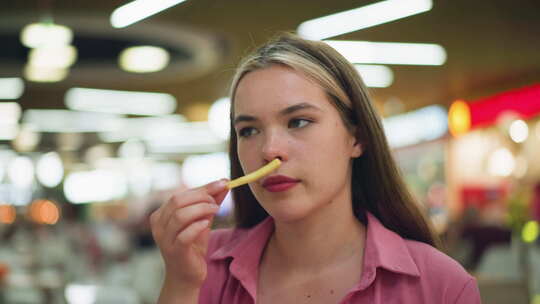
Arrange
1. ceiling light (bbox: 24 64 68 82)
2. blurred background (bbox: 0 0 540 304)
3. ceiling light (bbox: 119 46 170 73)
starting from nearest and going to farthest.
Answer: blurred background (bbox: 0 0 540 304) < ceiling light (bbox: 119 46 170 73) < ceiling light (bbox: 24 64 68 82)

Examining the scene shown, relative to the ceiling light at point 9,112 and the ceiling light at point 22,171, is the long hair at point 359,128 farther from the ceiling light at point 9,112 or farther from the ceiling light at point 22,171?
the ceiling light at point 22,171

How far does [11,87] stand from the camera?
13016 mm

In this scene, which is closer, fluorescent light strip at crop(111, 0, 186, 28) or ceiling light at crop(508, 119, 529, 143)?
fluorescent light strip at crop(111, 0, 186, 28)

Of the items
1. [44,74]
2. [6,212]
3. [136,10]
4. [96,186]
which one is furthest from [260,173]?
[96,186]

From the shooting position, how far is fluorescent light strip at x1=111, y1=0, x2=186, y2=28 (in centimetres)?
713

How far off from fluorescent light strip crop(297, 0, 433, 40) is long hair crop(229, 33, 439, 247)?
5.36 metres

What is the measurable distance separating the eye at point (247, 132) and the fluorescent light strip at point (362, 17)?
5519mm

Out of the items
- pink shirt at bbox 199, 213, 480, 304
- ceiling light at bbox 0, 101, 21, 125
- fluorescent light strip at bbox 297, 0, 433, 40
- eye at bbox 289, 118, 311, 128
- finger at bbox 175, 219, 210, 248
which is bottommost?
ceiling light at bbox 0, 101, 21, 125

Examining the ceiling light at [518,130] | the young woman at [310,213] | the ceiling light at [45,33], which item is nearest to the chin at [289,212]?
the young woman at [310,213]

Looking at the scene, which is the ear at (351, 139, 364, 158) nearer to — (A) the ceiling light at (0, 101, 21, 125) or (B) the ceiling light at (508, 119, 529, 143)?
(B) the ceiling light at (508, 119, 529, 143)

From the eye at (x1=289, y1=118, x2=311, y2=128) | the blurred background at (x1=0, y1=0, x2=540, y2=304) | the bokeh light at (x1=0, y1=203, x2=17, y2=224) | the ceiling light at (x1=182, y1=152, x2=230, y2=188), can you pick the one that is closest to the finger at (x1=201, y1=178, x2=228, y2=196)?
the eye at (x1=289, y1=118, x2=311, y2=128)

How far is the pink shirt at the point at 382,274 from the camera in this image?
1.42m

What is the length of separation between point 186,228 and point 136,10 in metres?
6.73

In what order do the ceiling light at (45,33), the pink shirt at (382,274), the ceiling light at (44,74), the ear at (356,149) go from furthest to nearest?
1. the ceiling light at (44,74)
2. the ceiling light at (45,33)
3. the ear at (356,149)
4. the pink shirt at (382,274)
